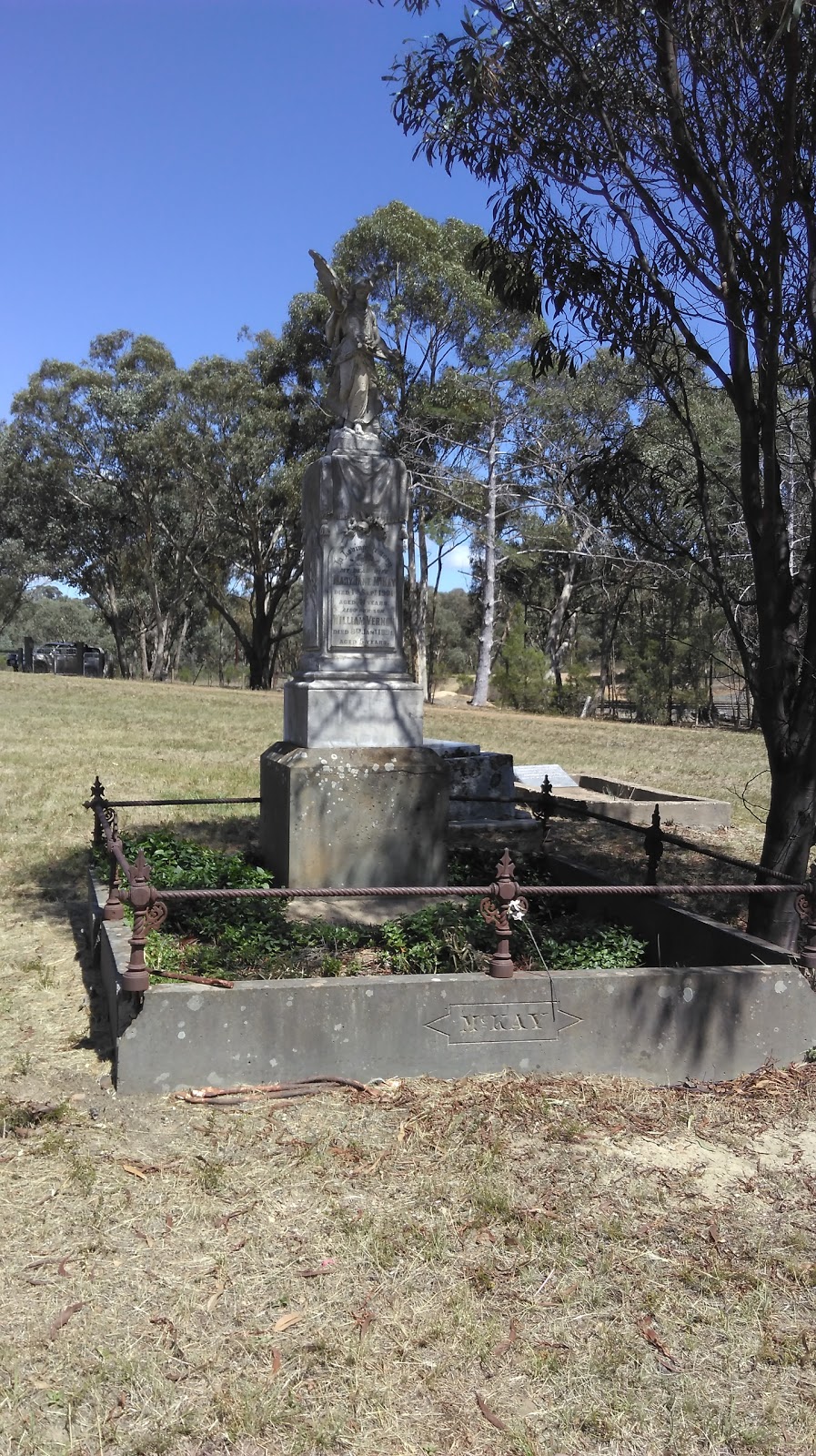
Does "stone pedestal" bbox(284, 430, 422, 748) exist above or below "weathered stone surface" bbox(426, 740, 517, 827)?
above

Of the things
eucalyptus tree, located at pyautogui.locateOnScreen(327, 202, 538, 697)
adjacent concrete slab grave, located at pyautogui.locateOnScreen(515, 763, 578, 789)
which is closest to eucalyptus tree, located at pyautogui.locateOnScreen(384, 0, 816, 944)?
adjacent concrete slab grave, located at pyautogui.locateOnScreen(515, 763, 578, 789)

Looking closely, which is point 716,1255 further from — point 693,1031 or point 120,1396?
point 120,1396

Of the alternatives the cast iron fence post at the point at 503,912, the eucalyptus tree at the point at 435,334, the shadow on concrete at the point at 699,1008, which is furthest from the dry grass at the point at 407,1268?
the eucalyptus tree at the point at 435,334

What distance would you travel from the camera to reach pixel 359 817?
718 cm

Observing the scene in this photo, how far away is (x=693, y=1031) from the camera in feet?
16.8

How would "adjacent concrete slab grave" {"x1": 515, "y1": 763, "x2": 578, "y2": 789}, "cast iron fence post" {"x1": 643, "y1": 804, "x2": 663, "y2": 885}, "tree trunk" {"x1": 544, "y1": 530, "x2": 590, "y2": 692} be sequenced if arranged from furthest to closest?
1. "tree trunk" {"x1": 544, "y1": 530, "x2": 590, "y2": 692}
2. "adjacent concrete slab grave" {"x1": 515, "y1": 763, "x2": 578, "y2": 789}
3. "cast iron fence post" {"x1": 643, "y1": 804, "x2": 663, "y2": 885}

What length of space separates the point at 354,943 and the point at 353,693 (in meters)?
2.12

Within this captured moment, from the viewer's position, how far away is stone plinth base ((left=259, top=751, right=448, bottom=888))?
23.2 ft

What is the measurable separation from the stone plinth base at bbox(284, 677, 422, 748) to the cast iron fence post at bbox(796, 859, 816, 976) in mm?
2990

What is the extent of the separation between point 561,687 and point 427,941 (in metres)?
36.3

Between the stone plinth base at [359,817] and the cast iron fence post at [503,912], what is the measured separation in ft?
7.25

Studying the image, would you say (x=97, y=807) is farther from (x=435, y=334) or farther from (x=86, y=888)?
(x=435, y=334)

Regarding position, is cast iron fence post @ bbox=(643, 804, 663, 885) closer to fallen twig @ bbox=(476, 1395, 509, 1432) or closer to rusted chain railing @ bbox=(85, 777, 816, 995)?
rusted chain railing @ bbox=(85, 777, 816, 995)

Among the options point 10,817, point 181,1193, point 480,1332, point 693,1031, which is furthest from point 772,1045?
point 10,817
